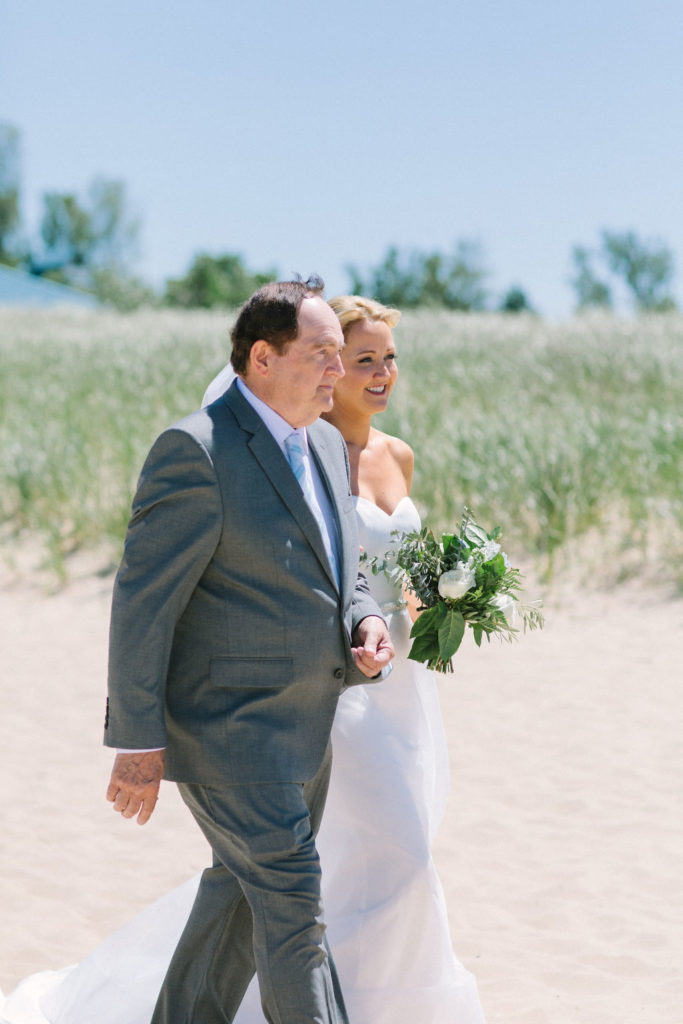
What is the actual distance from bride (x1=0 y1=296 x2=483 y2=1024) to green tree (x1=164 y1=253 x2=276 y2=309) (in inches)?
2352

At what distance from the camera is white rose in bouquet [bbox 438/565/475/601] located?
303cm

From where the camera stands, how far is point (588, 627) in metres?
9.33

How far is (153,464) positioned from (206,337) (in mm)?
21549

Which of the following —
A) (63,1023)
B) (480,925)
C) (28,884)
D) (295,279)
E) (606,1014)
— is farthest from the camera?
(28,884)

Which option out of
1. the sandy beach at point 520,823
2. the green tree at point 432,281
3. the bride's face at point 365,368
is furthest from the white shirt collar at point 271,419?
the green tree at point 432,281

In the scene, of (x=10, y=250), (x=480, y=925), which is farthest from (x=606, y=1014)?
(x=10, y=250)

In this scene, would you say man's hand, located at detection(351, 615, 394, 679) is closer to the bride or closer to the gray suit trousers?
the gray suit trousers

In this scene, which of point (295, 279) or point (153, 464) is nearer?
point (153, 464)

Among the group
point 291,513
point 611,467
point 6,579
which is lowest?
point 6,579

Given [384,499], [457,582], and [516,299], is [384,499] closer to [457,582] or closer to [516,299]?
[457,582]

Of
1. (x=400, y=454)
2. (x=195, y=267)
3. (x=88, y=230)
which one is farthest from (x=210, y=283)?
(x=400, y=454)

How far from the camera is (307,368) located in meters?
2.58

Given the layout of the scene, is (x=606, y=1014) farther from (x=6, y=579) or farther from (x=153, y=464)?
(x=6, y=579)

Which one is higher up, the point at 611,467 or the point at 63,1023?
the point at 611,467
